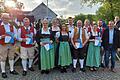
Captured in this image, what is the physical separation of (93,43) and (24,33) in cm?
225

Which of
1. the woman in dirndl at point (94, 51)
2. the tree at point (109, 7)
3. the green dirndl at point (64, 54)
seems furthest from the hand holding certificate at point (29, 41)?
the tree at point (109, 7)

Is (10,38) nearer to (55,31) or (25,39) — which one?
(25,39)

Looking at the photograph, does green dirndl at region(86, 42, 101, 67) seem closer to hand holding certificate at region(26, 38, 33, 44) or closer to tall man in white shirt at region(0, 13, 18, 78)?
hand holding certificate at region(26, 38, 33, 44)

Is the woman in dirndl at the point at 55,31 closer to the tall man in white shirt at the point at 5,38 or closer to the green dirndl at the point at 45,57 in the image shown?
the green dirndl at the point at 45,57

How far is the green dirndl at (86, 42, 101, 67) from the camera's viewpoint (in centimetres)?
855

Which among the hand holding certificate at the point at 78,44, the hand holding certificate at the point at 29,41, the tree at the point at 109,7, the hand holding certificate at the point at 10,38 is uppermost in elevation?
the tree at the point at 109,7

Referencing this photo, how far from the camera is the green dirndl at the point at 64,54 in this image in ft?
27.0

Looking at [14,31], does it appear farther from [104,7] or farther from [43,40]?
[104,7]

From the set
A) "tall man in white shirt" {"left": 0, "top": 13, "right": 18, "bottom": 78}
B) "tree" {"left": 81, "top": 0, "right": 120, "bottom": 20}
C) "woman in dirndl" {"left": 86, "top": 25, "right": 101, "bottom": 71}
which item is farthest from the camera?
"tree" {"left": 81, "top": 0, "right": 120, "bottom": 20}

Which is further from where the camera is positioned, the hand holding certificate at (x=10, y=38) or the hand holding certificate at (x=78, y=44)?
the hand holding certificate at (x=78, y=44)

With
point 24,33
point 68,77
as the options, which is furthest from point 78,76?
point 24,33

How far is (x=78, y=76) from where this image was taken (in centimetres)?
781

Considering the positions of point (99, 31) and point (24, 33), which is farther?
point (99, 31)

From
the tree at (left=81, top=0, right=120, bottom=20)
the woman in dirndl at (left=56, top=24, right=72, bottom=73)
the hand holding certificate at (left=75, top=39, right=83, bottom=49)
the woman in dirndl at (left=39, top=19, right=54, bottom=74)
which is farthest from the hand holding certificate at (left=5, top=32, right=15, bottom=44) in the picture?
the tree at (left=81, top=0, right=120, bottom=20)
